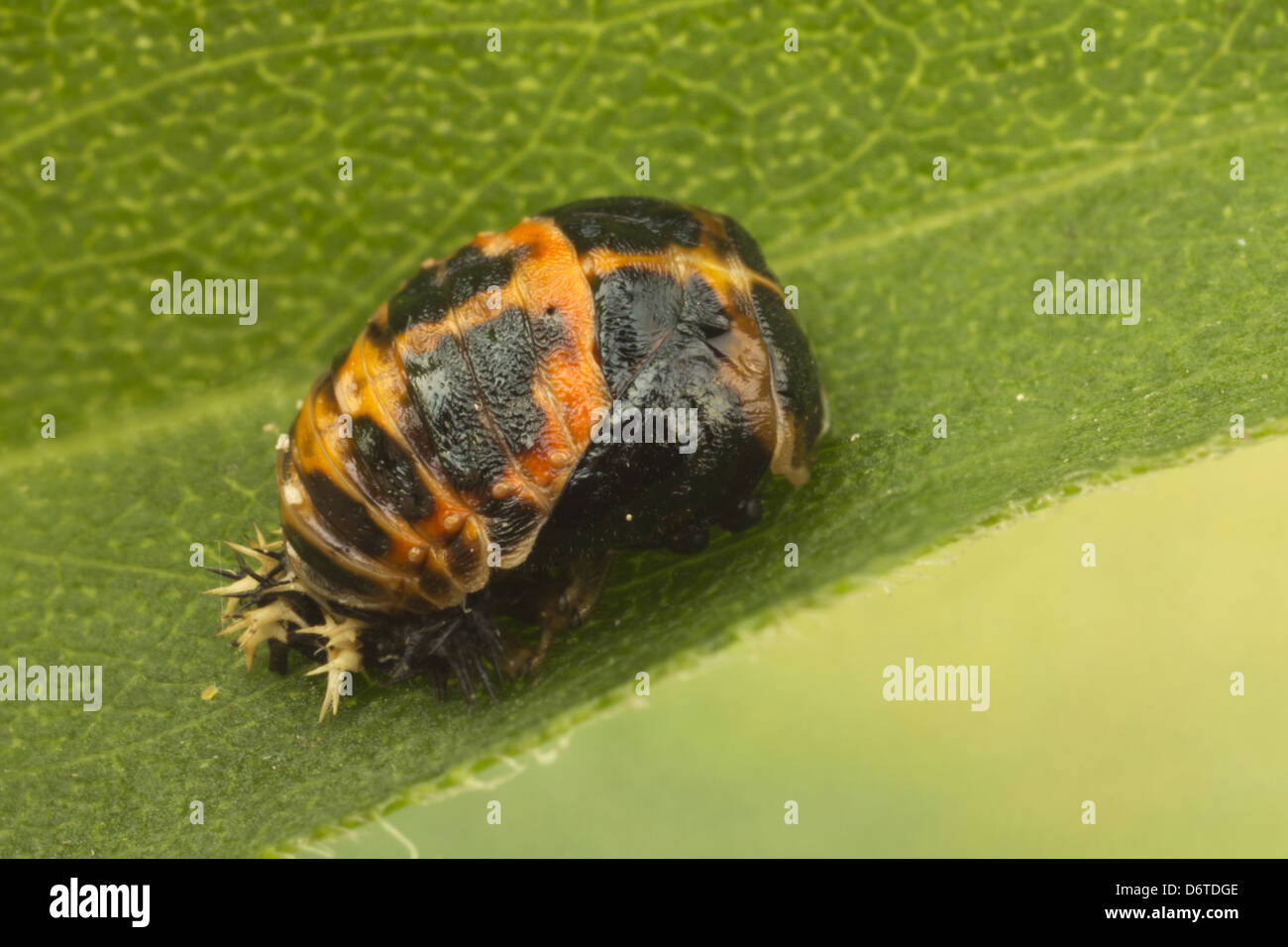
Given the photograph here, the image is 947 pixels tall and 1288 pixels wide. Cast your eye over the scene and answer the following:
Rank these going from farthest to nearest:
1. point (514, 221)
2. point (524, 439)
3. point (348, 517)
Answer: point (514, 221) < point (348, 517) < point (524, 439)

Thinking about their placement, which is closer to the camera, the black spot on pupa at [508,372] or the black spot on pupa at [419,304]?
the black spot on pupa at [508,372]

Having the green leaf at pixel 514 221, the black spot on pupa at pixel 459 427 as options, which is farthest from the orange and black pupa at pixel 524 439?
the green leaf at pixel 514 221

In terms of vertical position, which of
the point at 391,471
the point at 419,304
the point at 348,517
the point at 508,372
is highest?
the point at 419,304

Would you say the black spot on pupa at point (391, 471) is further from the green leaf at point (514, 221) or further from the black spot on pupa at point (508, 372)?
the green leaf at point (514, 221)

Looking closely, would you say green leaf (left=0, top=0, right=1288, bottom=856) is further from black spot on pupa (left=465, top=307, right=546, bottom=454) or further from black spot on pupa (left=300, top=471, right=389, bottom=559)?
black spot on pupa (left=465, top=307, right=546, bottom=454)

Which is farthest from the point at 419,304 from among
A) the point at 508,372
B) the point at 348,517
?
the point at 348,517

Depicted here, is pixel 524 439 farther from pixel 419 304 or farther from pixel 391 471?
pixel 419 304
